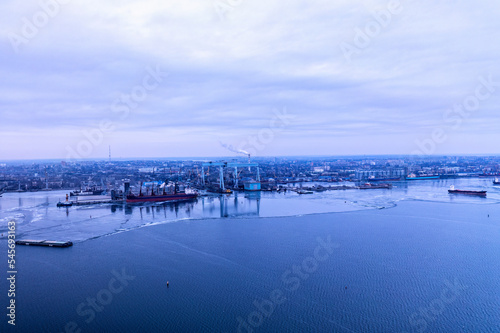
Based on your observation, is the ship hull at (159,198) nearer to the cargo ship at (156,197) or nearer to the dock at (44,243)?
the cargo ship at (156,197)

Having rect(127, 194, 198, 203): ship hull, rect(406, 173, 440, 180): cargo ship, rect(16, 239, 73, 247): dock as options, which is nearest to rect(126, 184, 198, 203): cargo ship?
rect(127, 194, 198, 203): ship hull

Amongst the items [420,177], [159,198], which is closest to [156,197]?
[159,198]

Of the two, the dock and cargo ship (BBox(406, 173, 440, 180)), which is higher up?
cargo ship (BBox(406, 173, 440, 180))

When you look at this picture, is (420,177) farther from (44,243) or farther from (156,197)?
(44,243)

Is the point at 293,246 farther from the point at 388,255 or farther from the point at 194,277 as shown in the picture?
the point at 194,277

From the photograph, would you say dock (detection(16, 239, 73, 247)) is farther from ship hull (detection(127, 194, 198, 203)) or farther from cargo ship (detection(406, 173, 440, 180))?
cargo ship (detection(406, 173, 440, 180))

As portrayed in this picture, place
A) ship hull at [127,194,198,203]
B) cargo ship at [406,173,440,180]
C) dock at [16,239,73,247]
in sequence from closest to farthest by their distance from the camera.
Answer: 1. dock at [16,239,73,247]
2. ship hull at [127,194,198,203]
3. cargo ship at [406,173,440,180]

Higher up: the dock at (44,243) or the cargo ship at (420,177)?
the cargo ship at (420,177)

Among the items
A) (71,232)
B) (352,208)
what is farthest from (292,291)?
(352,208)

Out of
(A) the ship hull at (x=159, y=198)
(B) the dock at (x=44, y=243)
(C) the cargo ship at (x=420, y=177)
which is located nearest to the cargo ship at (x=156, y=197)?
(A) the ship hull at (x=159, y=198)

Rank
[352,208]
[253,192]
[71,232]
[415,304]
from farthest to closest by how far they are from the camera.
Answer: [253,192], [352,208], [71,232], [415,304]

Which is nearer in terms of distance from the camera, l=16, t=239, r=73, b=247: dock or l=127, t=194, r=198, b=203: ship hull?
l=16, t=239, r=73, b=247: dock
